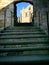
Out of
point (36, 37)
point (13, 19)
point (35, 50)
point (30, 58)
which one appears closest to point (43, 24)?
point (13, 19)

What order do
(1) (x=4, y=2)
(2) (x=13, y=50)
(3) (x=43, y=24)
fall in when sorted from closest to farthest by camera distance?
(2) (x=13, y=50) < (3) (x=43, y=24) < (1) (x=4, y=2)

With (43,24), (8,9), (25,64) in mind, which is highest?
(8,9)

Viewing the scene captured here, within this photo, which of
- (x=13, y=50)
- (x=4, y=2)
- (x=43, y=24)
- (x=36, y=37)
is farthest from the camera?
(x=4, y=2)

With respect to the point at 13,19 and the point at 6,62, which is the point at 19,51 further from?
the point at 13,19

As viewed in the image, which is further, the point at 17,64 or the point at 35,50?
the point at 35,50

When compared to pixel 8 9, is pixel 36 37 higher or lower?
lower

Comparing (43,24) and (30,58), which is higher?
(43,24)

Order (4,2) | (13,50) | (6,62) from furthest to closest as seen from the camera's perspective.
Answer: (4,2)
(13,50)
(6,62)

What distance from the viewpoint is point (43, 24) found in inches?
242

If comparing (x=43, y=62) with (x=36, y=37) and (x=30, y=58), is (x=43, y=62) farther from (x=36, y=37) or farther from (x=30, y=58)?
(x=36, y=37)

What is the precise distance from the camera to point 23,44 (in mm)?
2887

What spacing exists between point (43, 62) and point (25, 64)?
196 mm

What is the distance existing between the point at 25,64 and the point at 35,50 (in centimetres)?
70

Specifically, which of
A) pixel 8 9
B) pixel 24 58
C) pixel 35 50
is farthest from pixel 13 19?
pixel 24 58
